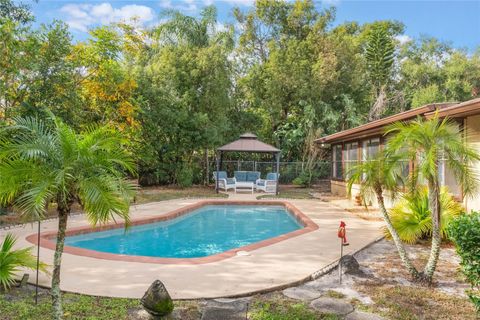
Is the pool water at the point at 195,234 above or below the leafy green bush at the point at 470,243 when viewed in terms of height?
below

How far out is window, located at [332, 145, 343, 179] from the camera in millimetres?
16766

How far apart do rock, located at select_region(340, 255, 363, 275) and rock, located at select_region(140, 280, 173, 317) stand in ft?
8.80

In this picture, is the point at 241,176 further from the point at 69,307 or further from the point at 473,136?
the point at 69,307

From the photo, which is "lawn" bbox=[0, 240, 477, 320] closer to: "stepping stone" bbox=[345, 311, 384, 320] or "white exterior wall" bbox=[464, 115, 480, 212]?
"stepping stone" bbox=[345, 311, 384, 320]

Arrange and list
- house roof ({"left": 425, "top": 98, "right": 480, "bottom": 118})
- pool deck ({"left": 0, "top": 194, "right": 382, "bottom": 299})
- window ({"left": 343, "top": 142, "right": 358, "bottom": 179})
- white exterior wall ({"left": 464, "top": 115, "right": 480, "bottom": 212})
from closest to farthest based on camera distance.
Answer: pool deck ({"left": 0, "top": 194, "right": 382, "bottom": 299})
house roof ({"left": 425, "top": 98, "right": 480, "bottom": 118})
white exterior wall ({"left": 464, "top": 115, "right": 480, "bottom": 212})
window ({"left": 343, "top": 142, "right": 358, "bottom": 179})

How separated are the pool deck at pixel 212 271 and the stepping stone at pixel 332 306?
0.63m

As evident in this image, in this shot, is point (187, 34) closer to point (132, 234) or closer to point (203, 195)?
point (203, 195)

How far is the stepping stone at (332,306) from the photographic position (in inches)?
159

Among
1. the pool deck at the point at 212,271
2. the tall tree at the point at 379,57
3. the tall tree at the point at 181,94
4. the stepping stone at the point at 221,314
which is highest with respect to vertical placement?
the tall tree at the point at 379,57

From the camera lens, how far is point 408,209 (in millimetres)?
7668

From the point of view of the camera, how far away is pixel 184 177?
17.9m

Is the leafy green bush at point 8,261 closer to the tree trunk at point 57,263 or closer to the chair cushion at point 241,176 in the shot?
the tree trunk at point 57,263

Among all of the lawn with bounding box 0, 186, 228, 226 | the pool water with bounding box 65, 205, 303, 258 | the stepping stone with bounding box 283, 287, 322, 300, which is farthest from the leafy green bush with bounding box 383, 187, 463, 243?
the lawn with bounding box 0, 186, 228, 226

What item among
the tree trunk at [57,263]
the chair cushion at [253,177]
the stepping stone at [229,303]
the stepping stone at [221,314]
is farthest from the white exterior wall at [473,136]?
the chair cushion at [253,177]
